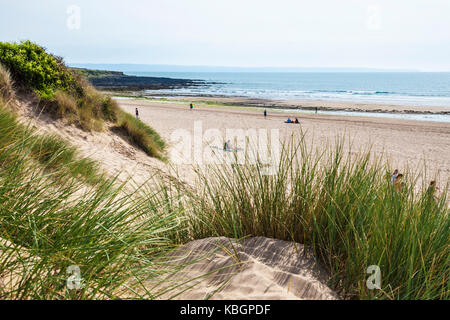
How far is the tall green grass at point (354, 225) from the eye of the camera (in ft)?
6.52

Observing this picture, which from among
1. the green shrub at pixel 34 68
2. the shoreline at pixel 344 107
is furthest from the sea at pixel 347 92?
the green shrub at pixel 34 68

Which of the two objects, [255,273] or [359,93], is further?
[359,93]

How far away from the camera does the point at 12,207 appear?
2135 millimetres

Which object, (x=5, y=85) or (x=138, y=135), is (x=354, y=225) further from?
(x=138, y=135)

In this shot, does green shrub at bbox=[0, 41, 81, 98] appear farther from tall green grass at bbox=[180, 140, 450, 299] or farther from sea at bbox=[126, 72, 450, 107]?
sea at bbox=[126, 72, 450, 107]

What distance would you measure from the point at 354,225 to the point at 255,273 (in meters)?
0.86

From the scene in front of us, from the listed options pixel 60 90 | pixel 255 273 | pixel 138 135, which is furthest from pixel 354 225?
pixel 138 135

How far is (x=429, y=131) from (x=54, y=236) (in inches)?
1034

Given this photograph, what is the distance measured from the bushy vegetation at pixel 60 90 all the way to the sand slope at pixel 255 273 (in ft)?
20.8

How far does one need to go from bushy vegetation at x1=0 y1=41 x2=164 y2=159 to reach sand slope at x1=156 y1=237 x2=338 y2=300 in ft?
20.8

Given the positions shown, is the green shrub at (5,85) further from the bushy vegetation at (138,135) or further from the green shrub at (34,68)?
the bushy vegetation at (138,135)

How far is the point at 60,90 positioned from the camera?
25.6 feet
